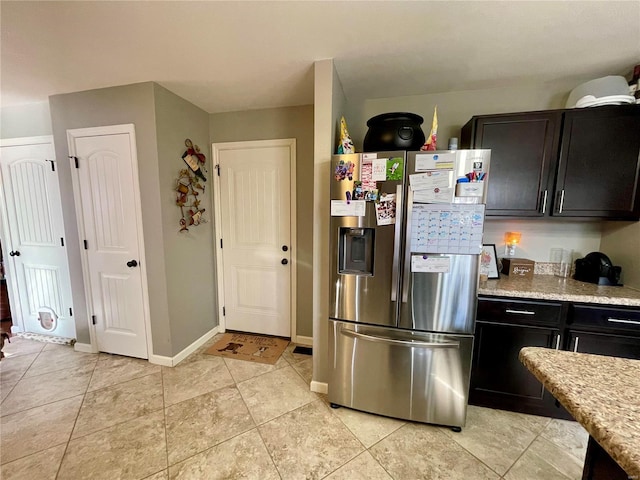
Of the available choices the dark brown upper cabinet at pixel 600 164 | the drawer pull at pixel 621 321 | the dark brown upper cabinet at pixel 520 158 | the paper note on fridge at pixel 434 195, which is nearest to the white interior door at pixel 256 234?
the paper note on fridge at pixel 434 195

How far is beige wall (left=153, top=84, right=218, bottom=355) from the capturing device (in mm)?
2188

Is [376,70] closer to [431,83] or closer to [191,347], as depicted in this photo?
[431,83]

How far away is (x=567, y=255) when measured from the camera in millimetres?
2141

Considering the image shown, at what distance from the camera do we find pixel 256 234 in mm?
2795

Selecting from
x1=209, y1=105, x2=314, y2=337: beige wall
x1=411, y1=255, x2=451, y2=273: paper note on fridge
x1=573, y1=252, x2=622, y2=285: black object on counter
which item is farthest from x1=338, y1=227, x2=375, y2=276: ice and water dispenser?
x1=573, y1=252, x2=622, y2=285: black object on counter

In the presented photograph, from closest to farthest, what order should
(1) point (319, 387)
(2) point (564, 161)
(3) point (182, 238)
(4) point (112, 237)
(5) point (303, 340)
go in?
(2) point (564, 161), (1) point (319, 387), (4) point (112, 237), (3) point (182, 238), (5) point (303, 340)

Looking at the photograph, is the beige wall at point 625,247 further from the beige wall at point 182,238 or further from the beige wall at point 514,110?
the beige wall at point 182,238

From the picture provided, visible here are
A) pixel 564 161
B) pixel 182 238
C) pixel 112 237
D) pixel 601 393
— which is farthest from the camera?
pixel 182 238

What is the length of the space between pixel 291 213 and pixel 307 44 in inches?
57.1

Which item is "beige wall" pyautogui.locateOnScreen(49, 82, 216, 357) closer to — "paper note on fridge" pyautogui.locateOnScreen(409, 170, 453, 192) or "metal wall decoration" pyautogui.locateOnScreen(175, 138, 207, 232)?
"metal wall decoration" pyautogui.locateOnScreen(175, 138, 207, 232)

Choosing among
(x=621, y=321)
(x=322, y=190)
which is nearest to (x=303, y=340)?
(x=322, y=190)

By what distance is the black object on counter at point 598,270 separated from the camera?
72.9 inches

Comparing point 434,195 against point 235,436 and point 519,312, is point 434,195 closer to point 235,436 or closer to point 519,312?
point 519,312

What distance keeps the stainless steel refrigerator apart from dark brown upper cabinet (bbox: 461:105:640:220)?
2.27 ft
